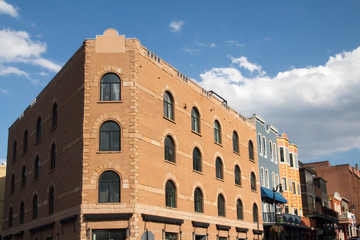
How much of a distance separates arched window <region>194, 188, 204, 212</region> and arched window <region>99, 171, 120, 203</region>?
8.47 m

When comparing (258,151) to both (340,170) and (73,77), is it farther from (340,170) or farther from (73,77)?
(340,170)

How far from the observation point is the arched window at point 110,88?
88.4 feet

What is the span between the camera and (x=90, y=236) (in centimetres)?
2395

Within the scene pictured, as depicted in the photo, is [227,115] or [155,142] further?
[227,115]

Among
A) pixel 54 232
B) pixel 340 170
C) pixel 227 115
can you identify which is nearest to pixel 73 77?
pixel 54 232

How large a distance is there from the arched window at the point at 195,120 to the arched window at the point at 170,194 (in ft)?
19.7

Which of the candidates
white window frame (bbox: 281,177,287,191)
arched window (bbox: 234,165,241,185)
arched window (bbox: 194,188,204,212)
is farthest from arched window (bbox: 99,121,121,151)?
white window frame (bbox: 281,177,287,191)

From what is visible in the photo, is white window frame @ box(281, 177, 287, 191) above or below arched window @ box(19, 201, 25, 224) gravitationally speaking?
above

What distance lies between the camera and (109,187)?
82.5 feet

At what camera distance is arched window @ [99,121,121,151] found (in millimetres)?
25953

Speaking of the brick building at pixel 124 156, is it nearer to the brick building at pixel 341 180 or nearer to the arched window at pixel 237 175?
the arched window at pixel 237 175

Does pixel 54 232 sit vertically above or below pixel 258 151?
below

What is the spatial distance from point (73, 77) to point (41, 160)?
8.21m

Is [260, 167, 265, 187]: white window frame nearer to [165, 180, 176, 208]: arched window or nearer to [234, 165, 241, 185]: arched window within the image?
[234, 165, 241, 185]: arched window
